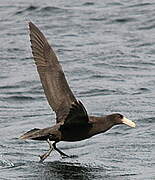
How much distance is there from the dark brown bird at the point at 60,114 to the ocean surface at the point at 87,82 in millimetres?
377

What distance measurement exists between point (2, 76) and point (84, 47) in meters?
2.86

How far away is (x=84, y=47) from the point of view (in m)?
20.5

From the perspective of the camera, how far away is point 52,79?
1294cm

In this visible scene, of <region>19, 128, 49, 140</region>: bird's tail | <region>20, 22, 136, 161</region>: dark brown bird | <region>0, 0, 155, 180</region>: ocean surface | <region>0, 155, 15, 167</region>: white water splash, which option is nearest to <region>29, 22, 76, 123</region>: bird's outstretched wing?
<region>20, 22, 136, 161</region>: dark brown bird

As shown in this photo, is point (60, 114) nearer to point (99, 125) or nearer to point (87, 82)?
point (99, 125)

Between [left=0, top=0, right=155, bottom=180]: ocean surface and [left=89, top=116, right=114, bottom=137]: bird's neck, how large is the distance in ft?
1.40

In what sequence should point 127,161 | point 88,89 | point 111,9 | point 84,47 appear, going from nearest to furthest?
point 127,161 → point 88,89 → point 84,47 → point 111,9

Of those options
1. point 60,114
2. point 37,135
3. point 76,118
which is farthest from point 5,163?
point 76,118

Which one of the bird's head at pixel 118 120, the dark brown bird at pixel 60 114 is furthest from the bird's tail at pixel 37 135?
the bird's head at pixel 118 120

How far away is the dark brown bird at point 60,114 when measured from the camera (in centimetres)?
1184

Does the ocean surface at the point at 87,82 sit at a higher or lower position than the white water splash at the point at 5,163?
lower

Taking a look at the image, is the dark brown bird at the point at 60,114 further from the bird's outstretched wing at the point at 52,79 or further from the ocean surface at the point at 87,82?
the ocean surface at the point at 87,82

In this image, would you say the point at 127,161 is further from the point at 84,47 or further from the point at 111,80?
the point at 84,47

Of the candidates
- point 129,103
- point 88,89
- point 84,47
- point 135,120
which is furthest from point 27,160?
point 84,47
